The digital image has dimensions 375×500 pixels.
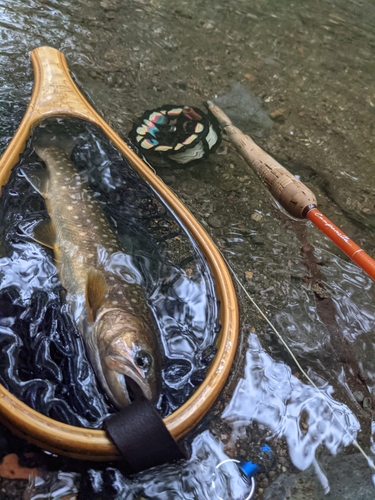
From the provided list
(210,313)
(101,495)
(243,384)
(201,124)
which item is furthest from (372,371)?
(201,124)

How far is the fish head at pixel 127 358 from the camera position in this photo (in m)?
1.68

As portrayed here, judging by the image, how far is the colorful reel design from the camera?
3.21 m

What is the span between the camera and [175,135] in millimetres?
3281

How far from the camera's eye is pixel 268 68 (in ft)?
14.9

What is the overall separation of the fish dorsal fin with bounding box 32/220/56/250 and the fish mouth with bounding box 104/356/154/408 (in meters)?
0.87

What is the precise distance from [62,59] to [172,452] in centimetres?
319

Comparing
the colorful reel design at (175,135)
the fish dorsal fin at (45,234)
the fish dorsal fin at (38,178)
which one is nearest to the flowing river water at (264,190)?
the colorful reel design at (175,135)

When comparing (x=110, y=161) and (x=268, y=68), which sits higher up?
(x=268, y=68)

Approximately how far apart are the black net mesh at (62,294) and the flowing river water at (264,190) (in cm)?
26

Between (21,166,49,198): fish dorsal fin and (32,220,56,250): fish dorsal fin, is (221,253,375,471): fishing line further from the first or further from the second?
(21,166,49,198): fish dorsal fin

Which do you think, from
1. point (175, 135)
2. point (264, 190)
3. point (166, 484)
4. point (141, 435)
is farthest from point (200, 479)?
point (175, 135)

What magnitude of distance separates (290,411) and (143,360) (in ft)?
2.77

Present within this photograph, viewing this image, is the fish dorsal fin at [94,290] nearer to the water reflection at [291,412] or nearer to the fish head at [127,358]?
the fish head at [127,358]

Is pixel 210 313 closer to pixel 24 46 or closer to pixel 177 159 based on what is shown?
pixel 177 159
